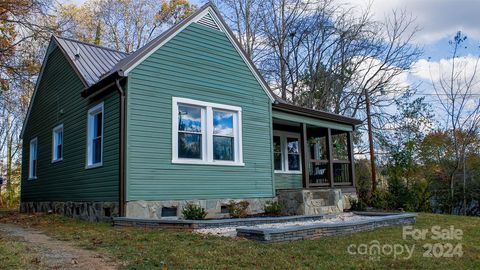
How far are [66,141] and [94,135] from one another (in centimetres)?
207

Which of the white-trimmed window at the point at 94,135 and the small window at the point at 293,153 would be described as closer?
the white-trimmed window at the point at 94,135

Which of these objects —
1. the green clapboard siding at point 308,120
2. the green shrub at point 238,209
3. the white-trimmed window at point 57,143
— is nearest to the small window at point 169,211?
→ the green shrub at point 238,209

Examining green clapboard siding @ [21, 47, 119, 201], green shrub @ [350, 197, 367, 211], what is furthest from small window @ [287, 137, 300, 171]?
green clapboard siding @ [21, 47, 119, 201]

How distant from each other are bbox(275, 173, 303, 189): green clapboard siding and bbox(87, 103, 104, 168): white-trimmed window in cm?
688

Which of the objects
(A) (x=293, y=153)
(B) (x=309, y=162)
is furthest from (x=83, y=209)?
(A) (x=293, y=153)

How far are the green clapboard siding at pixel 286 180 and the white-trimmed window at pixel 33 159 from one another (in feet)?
30.2

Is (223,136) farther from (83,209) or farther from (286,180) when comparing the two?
(286,180)

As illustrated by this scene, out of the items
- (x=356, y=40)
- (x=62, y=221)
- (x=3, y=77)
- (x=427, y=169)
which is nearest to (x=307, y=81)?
(x=356, y=40)

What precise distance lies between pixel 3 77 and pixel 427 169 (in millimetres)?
20150

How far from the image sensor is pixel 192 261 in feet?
17.9

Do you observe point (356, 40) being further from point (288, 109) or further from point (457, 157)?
point (288, 109)

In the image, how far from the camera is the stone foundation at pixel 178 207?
32.2 ft

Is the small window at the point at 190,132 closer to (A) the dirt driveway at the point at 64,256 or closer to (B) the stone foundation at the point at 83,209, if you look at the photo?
(B) the stone foundation at the point at 83,209

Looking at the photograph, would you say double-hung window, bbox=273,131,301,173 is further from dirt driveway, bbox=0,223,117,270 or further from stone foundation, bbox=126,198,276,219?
dirt driveway, bbox=0,223,117,270
